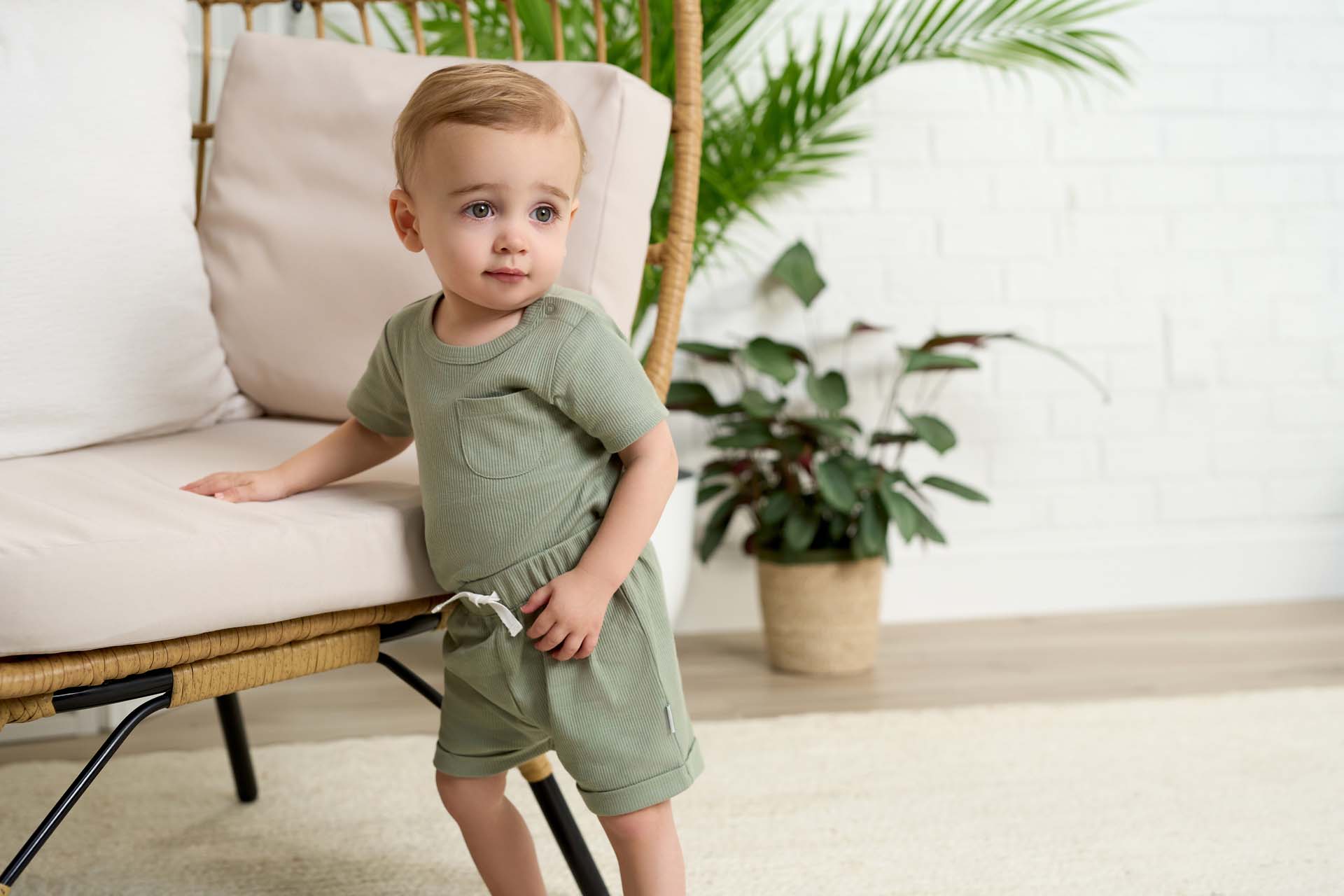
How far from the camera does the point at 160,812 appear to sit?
1.27 m

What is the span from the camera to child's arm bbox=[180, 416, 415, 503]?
84cm

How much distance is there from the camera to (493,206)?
2.48 ft

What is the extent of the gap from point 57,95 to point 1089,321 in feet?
5.65

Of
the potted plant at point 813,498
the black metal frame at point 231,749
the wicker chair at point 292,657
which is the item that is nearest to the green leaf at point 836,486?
the potted plant at point 813,498

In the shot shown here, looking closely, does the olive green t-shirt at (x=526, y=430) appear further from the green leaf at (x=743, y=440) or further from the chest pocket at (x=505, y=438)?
the green leaf at (x=743, y=440)

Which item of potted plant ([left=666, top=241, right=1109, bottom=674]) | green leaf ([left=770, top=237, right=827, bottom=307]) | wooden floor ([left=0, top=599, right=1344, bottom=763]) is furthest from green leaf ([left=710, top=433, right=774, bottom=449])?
wooden floor ([left=0, top=599, right=1344, bottom=763])

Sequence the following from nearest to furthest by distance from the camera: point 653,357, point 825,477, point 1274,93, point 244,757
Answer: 1. point 653,357
2. point 244,757
3. point 825,477
4. point 1274,93

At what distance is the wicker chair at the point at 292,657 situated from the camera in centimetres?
69

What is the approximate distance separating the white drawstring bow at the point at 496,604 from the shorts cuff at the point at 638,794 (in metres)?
0.13

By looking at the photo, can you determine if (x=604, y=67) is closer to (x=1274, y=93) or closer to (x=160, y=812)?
(x=160, y=812)

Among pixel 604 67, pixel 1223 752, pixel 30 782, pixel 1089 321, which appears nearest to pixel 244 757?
pixel 30 782

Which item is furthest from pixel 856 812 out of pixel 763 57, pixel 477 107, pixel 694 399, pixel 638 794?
pixel 763 57

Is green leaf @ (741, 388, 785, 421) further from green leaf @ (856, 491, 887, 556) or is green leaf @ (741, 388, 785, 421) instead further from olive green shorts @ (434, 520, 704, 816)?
olive green shorts @ (434, 520, 704, 816)

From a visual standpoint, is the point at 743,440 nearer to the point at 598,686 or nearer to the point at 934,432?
the point at 934,432
